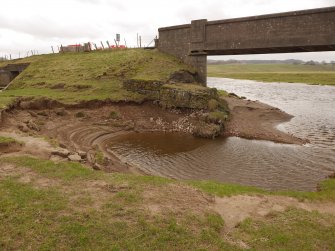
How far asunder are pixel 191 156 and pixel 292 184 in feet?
25.5

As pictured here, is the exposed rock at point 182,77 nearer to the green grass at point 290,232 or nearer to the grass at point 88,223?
the grass at point 88,223

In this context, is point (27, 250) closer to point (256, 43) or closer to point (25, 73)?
point (256, 43)

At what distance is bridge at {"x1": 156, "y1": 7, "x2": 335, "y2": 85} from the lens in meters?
29.4

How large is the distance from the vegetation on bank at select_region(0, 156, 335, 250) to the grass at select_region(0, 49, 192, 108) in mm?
21239

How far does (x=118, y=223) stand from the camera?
10562 millimetres

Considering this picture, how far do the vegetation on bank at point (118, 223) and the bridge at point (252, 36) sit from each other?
919 inches

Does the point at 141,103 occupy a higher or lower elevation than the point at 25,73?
lower

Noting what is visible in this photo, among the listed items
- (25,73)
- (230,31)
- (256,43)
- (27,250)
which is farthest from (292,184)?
(25,73)

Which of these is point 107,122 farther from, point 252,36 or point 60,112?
point 252,36

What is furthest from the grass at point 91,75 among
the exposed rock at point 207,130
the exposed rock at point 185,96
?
the exposed rock at point 207,130

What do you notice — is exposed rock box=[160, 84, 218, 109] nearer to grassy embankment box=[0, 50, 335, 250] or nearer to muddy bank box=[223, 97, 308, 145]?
muddy bank box=[223, 97, 308, 145]

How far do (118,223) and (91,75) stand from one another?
3354 centimetres

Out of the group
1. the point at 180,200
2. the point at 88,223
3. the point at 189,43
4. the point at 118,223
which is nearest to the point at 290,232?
the point at 180,200

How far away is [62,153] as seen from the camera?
56.4 ft
